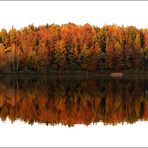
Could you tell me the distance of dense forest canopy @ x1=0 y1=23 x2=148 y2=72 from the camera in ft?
356

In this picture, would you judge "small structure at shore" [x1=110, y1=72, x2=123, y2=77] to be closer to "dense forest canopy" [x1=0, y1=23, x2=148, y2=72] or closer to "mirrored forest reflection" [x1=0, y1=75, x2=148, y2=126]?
"dense forest canopy" [x1=0, y1=23, x2=148, y2=72]

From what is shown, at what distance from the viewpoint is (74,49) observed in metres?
113

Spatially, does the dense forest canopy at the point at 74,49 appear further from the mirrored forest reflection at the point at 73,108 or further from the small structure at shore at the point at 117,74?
the mirrored forest reflection at the point at 73,108

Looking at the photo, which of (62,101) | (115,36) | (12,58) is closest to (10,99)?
(62,101)

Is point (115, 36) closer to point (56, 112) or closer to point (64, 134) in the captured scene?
point (56, 112)

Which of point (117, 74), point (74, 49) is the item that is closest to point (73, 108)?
point (117, 74)

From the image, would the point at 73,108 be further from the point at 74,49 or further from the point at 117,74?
the point at 74,49

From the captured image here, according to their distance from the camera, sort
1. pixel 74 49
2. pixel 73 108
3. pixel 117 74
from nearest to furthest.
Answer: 1. pixel 73 108
2. pixel 117 74
3. pixel 74 49

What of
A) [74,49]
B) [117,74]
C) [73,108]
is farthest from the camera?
[74,49]

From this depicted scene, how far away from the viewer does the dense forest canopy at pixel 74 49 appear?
109m

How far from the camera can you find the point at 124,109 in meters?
35.2

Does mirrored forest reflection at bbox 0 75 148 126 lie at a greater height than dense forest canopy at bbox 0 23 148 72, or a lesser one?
lesser

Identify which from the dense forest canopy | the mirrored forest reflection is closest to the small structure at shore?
the dense forest canopy

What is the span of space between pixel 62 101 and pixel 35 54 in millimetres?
71169
